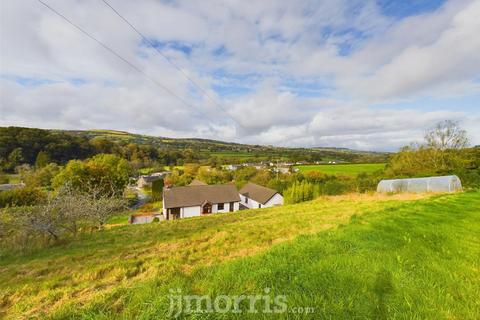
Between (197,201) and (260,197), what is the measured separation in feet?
41.9

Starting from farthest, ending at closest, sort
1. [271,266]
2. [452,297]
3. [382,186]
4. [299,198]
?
[299,198]
[382,186]
[271,266]
[452,297]

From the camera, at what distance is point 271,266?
13.2 feet

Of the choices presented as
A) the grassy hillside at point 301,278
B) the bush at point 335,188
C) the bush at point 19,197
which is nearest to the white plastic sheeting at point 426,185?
the bush at point 335,188

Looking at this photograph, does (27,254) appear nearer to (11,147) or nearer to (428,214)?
(428,214)

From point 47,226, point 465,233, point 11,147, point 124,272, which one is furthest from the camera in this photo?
point 11,147

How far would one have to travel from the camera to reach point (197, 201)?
3828 cm

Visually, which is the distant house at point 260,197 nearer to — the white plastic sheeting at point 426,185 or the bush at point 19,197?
the white plastic sheeting at point 426,185

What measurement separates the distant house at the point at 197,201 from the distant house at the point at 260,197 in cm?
443

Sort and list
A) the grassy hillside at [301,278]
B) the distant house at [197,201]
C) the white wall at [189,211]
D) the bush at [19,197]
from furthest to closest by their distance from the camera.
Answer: the white wall at [189,211], the distant house at [197,201], the bush at [19,197], the grassy hillside at [301,278]

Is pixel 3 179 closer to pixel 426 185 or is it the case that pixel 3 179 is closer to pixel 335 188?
pixel 335 188

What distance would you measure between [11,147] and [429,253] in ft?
318

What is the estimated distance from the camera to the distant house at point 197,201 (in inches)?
1437

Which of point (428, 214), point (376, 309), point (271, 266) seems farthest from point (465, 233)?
point (271, 266)

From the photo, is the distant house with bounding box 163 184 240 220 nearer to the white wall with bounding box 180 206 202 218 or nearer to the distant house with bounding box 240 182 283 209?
the white wall with bounding box 180 206 202 218
